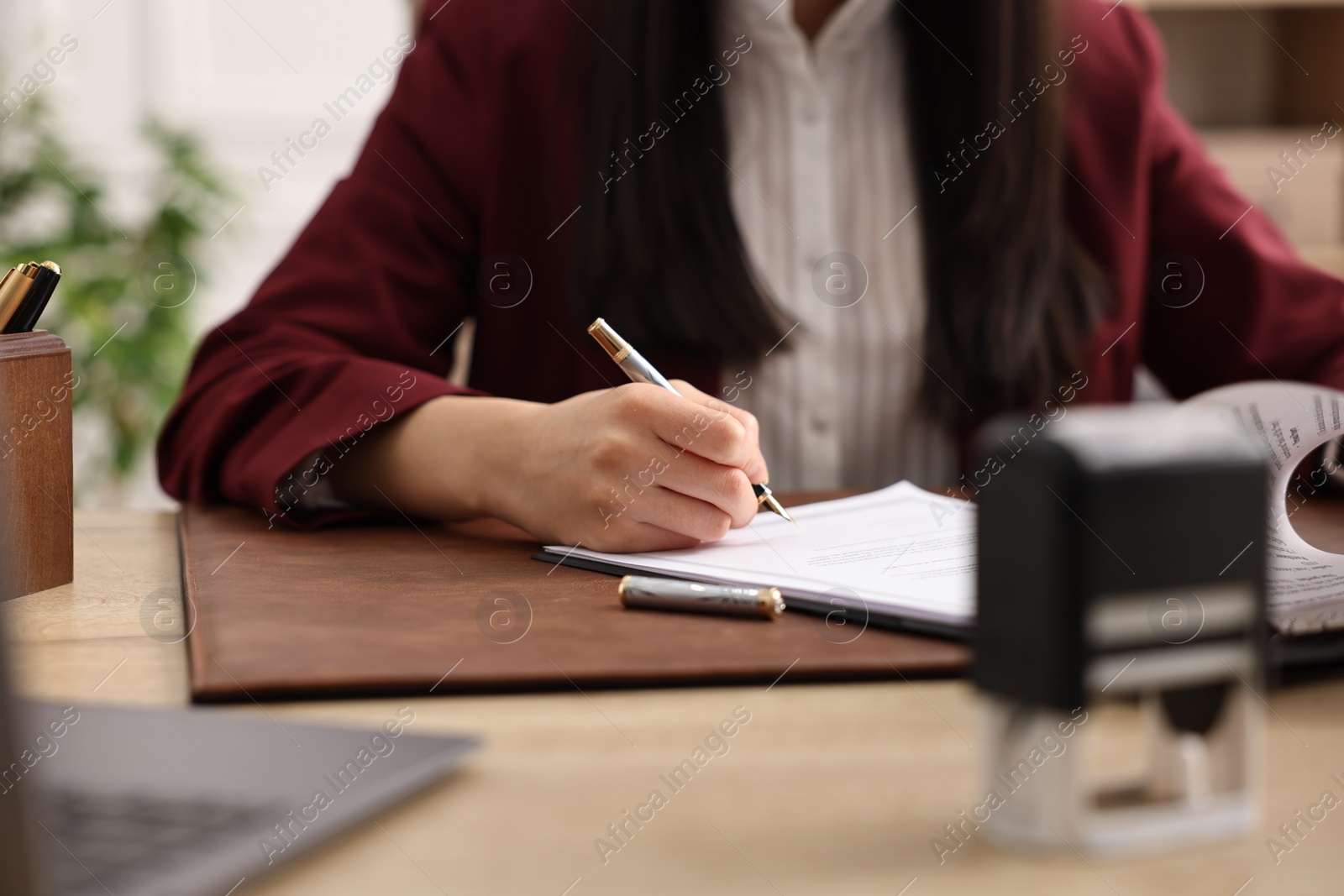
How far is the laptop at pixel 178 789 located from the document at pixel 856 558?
0.25 m

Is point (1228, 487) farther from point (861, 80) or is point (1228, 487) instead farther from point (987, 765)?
point (861, 80)

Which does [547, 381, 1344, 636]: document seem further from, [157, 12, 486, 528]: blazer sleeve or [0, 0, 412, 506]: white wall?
[0, 0, 412, 506]: white wall

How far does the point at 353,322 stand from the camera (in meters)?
1.21

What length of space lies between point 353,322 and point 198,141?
2168 millimetres

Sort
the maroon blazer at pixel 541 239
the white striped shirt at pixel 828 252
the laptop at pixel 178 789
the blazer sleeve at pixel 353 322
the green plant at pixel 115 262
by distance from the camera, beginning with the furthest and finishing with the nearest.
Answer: the green plant at pixel 115 262 < the white striped shirt at pixel 828 252 < the maroon blazer at pixel 541 239 < the blazer sleeve at pixel 353 322 < the laptop at pixel 178 789

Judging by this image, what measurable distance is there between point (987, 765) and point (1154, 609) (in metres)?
0.07

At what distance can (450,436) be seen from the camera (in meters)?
0.93

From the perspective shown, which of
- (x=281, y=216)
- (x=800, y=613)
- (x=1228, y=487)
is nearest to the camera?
(x=1228, y=487)

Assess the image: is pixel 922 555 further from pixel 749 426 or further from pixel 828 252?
pixel 828 252

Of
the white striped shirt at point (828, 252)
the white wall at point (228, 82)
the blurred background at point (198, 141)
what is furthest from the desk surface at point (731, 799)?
the white wall at point (228, 82)

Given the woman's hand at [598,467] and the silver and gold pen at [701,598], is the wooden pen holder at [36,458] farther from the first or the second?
the silver and gold pen at [701,598]

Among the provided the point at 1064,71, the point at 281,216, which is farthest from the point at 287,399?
the point at 281,216

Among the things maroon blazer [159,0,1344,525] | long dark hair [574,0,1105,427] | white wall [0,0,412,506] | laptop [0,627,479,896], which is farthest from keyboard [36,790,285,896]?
white wall [0,0,412,506]

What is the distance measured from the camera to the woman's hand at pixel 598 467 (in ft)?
2.65
